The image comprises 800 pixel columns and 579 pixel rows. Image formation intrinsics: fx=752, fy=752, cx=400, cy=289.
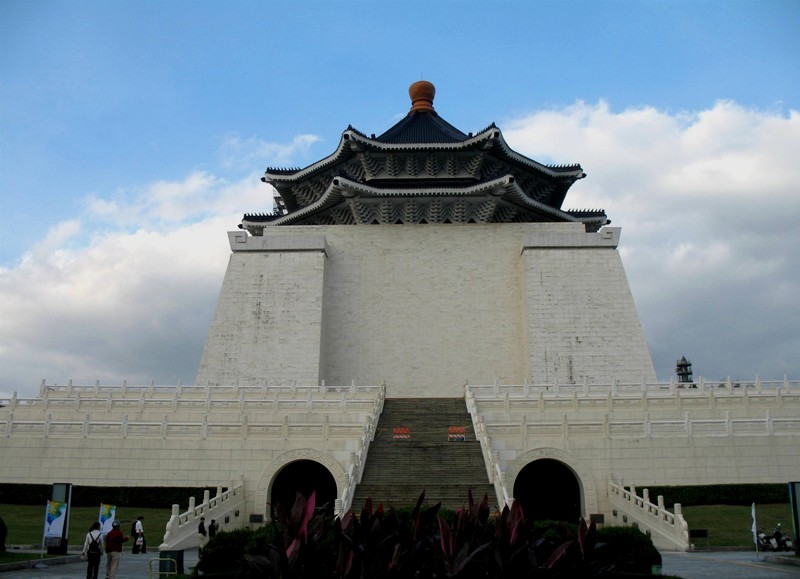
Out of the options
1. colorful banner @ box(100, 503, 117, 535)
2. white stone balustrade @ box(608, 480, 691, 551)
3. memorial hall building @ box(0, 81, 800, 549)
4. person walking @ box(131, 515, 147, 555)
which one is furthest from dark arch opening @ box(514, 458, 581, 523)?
colorful banner @ box(100, 503, 117, 535)

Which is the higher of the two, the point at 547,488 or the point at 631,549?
the point at 547,488

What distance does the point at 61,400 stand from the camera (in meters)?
24.6

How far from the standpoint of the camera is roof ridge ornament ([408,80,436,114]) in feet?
138

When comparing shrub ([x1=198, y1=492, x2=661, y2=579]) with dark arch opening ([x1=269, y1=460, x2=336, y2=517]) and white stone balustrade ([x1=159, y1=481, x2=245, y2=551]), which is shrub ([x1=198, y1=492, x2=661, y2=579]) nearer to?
white stone balustrade ([x1=159, y1=481, x2=245, y2=551])

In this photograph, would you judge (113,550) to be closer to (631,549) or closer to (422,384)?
(631,549)

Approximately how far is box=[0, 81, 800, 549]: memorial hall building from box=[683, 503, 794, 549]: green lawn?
783 mm

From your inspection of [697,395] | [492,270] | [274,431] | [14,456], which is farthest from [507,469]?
[492,270]

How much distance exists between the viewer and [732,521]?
17234 millimetres

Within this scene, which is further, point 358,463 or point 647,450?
point 647,450

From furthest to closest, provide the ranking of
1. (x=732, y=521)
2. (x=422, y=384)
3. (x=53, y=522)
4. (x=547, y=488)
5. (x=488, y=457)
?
(x=422, y=384) → (x=547, y=488) → (x=488, y=457) → (x=732, y=521) → (x=53, y=522)

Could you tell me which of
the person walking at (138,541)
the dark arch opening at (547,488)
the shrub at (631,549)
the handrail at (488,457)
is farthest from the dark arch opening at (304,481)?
the shrub at (631,549)

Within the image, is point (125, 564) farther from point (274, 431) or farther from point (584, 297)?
point (584, 297)

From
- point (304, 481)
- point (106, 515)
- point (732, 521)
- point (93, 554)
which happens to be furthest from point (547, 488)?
point (93, 554)

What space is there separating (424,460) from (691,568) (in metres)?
8.24
